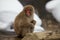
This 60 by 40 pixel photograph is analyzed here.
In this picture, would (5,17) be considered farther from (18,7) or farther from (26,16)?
(26,16)

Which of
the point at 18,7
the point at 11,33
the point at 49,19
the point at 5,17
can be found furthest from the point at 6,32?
the point at 49,19

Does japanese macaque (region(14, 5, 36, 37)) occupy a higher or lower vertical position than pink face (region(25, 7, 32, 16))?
lower

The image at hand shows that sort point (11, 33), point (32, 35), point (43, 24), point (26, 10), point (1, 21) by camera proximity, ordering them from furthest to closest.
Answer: point (43, 24) < point (1, 21) < point (11, 33) < point (26, 10) < point (32, 35)

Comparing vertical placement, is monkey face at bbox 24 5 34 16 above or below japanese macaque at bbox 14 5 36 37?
above

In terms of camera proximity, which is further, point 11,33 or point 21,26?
point 11,33

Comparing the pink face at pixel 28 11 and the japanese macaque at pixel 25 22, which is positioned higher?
the pink face at pixel 28 11

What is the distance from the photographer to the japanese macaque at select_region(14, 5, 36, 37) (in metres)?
1.13

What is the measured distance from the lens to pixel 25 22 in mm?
1133

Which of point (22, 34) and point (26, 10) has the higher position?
point (26, 10)

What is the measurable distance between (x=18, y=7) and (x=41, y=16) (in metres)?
0.24

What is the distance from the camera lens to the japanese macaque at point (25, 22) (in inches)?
44.5

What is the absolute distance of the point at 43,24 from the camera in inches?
60.2

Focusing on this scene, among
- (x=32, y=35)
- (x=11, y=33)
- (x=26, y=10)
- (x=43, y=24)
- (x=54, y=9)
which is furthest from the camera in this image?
(x=54, y=9)

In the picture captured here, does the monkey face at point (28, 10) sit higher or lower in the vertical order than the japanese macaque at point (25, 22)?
higher
